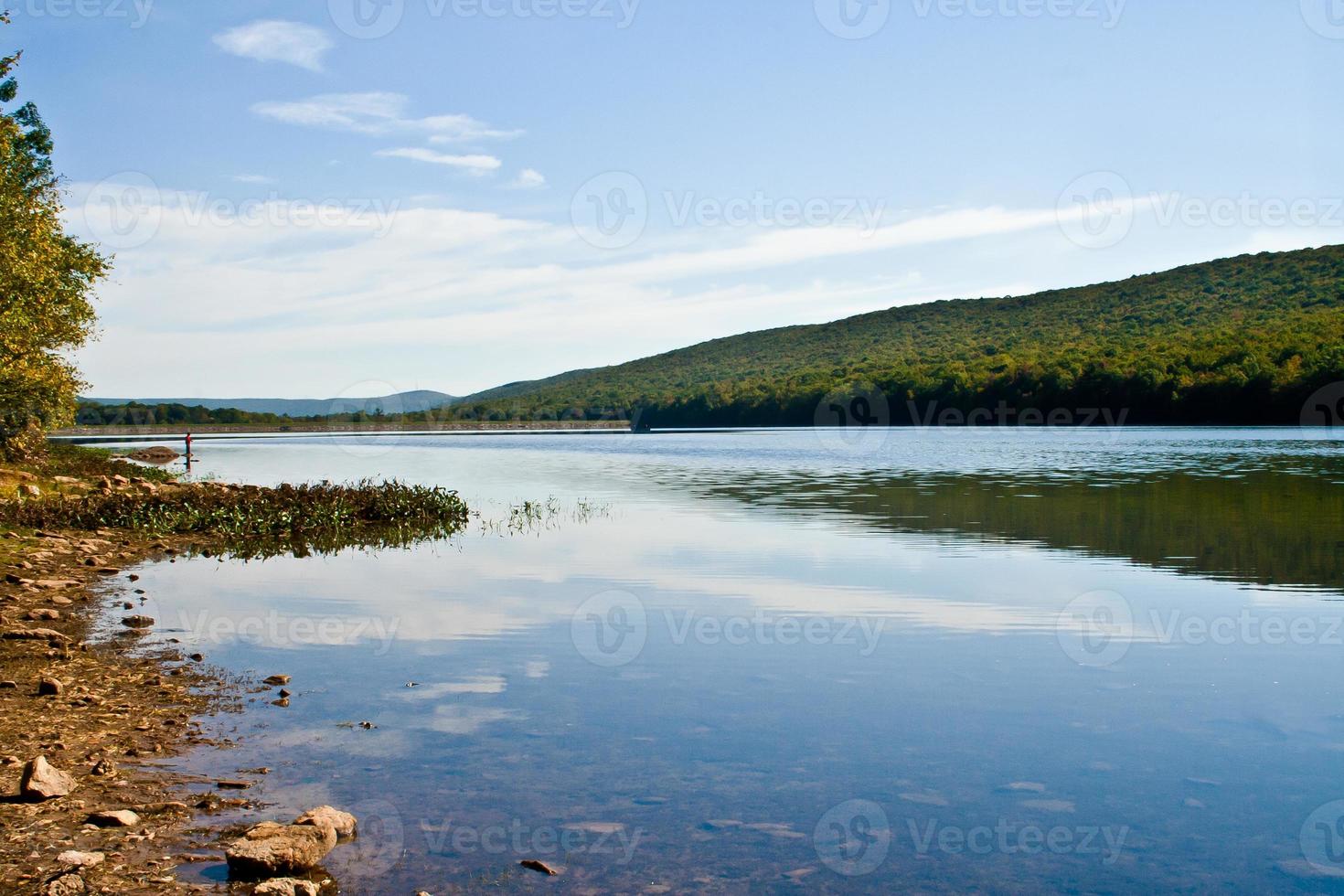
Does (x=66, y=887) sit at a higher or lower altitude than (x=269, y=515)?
lower

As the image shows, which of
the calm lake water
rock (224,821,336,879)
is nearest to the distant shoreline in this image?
the calm lake water

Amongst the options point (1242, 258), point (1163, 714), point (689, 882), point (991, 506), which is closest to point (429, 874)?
point (689, 882)

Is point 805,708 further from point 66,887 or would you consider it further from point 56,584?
point 56,584

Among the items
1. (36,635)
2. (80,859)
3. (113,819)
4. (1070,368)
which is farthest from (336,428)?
(80,859)

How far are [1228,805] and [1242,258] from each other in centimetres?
17660

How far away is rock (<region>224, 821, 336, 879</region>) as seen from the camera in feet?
21.8

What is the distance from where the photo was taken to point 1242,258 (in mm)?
162375

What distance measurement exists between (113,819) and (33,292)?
2863 centimetres

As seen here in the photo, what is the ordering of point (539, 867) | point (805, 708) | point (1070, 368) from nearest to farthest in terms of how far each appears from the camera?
point (539, 867), point (805, 708), point (1070, 368)

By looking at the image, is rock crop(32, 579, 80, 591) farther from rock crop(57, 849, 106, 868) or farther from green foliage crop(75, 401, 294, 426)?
green foliage crop(75, 401, 294, 426)

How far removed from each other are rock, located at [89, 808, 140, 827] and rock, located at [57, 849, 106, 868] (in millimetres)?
591

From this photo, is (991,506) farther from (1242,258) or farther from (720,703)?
(1242,258)

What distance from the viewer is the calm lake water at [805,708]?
24.1ft

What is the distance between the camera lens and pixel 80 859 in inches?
261
